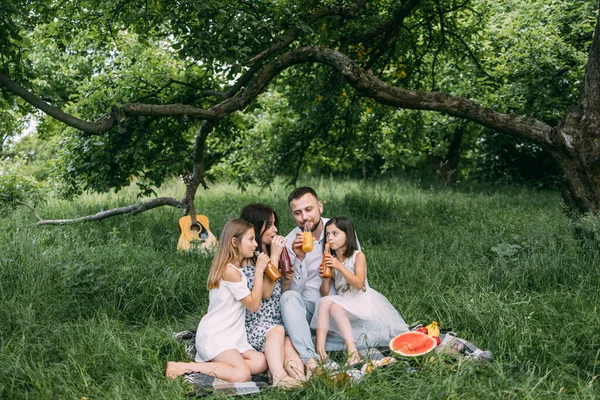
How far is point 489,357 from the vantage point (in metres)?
3.69

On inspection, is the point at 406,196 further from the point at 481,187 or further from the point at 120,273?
the point at 120,273

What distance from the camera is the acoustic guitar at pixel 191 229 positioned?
259 inches

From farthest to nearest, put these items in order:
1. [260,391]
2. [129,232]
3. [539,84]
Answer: [539,84], [129,232], [260,391]

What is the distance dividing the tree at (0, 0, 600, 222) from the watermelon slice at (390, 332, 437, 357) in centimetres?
284

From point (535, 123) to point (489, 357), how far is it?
3.08 metres

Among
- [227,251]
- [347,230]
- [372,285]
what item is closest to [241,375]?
[227,251]

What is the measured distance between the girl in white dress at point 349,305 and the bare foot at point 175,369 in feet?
2.73

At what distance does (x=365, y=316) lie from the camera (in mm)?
4055

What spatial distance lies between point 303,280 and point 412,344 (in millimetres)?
899

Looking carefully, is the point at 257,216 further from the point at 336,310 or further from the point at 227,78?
the point at 227,78

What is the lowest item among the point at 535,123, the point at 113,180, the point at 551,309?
the point at 551,309

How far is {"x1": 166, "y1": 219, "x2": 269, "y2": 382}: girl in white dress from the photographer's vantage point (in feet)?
12.2

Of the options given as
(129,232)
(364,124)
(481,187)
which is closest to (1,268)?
(129,232)

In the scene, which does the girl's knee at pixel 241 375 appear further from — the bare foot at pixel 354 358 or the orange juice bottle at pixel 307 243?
the orange juice bottle at pixel 307 243
